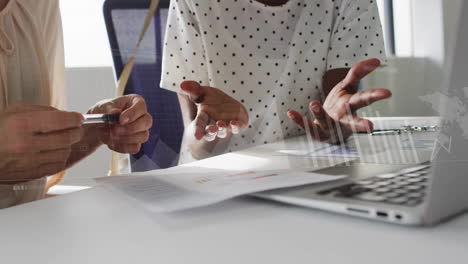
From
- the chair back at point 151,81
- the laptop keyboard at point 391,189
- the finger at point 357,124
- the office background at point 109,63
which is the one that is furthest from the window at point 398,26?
the chair back at point 151,81

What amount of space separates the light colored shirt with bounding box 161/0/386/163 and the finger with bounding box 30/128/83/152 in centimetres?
15

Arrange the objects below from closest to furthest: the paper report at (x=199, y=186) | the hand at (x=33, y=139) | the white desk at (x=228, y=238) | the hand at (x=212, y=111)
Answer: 1. the white desk at (x=228, y=238)
2. the paper report at (x=199, y=186)
3. the hand at (x=33, y=139)
4. the hand at (x=212, y=111)

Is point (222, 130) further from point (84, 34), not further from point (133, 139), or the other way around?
point (84, 34)

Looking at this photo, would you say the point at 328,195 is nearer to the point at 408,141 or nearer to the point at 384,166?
the point at 384,166

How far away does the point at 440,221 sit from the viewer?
31cm

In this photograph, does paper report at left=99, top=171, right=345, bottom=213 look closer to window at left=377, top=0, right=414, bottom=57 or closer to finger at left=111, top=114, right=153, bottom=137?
finger at left=111, top=114, right=153, bottom=137

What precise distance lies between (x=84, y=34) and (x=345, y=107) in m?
0.38

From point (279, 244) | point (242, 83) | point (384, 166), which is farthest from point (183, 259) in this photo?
point (242, 83)

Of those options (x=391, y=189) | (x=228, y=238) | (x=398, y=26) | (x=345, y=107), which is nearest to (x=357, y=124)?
(x=345, y=107)

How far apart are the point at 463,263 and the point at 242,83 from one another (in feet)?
1.53

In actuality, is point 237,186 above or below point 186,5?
below

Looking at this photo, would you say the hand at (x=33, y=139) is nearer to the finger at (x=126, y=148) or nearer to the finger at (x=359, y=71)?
the finger at (x=126, y=148)

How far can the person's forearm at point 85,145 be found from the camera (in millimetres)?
568

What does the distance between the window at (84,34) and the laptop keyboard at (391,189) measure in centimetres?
39
